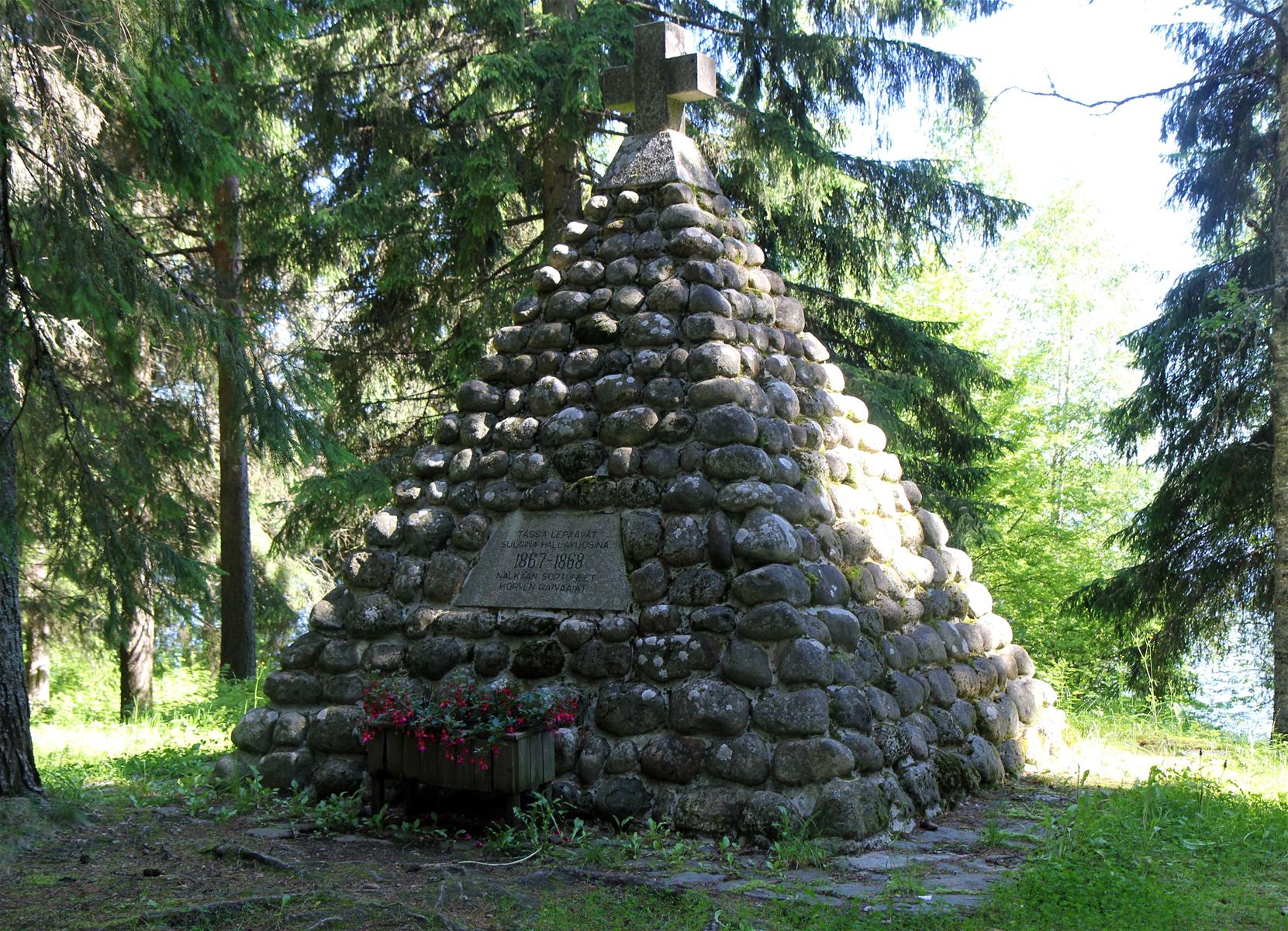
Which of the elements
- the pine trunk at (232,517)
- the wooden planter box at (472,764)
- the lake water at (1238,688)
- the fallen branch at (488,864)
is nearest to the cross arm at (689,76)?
the wooden planter box at (472,764)

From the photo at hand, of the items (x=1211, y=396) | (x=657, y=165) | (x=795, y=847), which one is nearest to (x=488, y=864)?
(x=795, y=847)

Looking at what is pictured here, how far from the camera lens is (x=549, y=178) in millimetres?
9820

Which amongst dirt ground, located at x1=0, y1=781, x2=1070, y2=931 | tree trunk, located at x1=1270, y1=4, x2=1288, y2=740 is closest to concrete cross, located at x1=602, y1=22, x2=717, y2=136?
dirt ground, located at x1=0, y1=781, x2=1070, y2=931

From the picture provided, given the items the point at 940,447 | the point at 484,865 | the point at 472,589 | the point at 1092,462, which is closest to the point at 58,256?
the point at 472,589

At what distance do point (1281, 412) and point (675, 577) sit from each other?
591 centimetres

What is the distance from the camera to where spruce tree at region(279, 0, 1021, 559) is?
362 inches

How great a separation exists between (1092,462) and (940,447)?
30.2 ft

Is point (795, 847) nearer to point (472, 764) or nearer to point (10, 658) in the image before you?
point (472, 764)

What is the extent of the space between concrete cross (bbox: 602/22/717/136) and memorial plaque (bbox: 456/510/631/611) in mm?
2418

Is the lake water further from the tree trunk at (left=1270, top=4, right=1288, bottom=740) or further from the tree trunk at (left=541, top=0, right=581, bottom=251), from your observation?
the tree trunk at (left=541, top=0, right=581, bottom=251)

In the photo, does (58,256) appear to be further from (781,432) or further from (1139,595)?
(1139,595)

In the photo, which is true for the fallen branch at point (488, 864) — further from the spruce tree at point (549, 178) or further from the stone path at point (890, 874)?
the spruce tree at point (549, 178)

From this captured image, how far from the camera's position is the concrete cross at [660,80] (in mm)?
6297

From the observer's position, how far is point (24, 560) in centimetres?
1122
